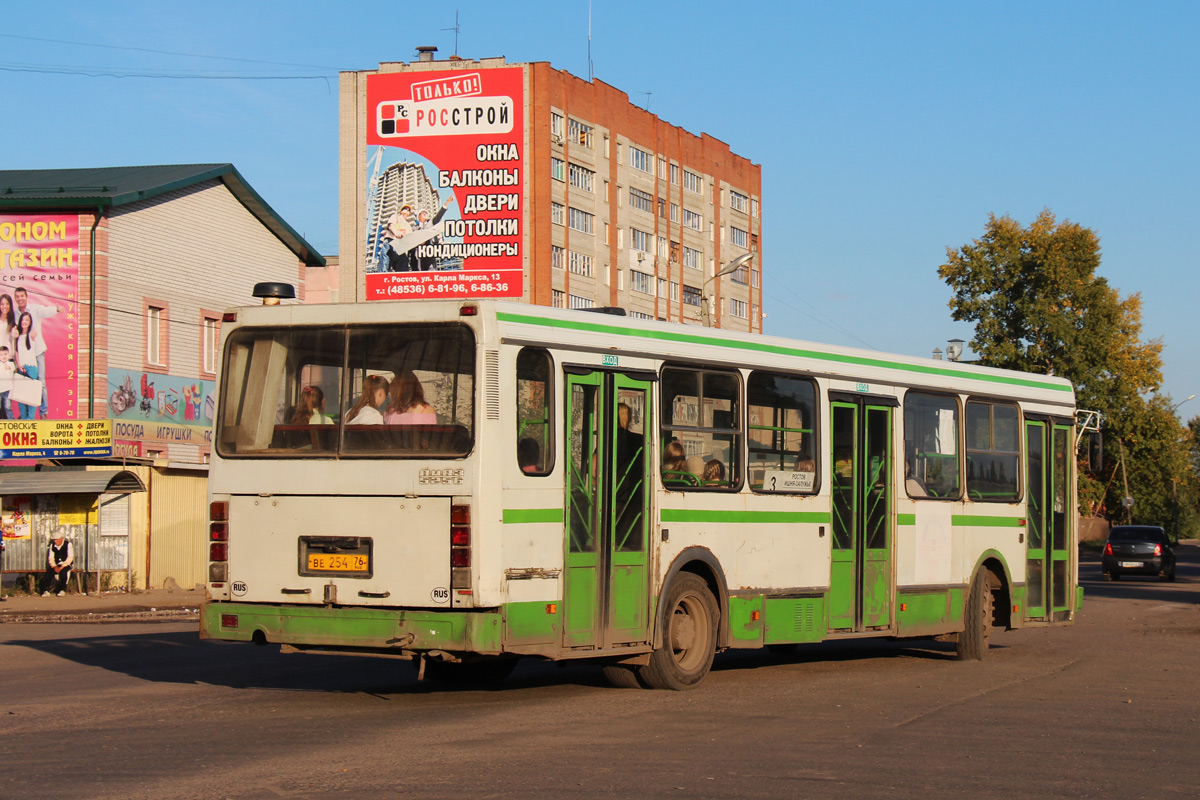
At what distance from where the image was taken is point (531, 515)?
10.9 meters

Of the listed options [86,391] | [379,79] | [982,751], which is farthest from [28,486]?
[379,79]

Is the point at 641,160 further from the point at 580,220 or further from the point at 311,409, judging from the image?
the point at 311,409

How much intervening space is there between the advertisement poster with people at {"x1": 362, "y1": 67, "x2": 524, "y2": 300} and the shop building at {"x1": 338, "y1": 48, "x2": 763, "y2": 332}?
0.06 meters

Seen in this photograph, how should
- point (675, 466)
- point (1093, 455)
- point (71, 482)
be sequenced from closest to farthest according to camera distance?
point (675, 466) < point (1093, 455) < point (71, 482)

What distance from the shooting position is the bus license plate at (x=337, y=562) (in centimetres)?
1090

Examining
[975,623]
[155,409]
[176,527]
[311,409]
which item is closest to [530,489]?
[311,409]

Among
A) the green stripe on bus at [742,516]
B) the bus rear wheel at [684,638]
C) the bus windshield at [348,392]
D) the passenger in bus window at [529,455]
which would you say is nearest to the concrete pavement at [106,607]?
the green stripe on bus at [742,516]

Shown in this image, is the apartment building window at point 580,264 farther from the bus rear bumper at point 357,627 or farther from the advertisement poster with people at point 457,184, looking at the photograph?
the bus rear bumper at point 357,627

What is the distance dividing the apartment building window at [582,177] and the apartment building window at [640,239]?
5.16 metres

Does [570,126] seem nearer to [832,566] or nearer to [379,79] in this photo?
[379,79]

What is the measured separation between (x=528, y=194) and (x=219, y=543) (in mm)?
64330

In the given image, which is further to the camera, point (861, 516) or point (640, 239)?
point (640, 239)

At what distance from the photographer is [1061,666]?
1591 centimetres

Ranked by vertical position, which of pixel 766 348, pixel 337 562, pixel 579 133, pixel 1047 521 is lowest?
pixel 337 562
